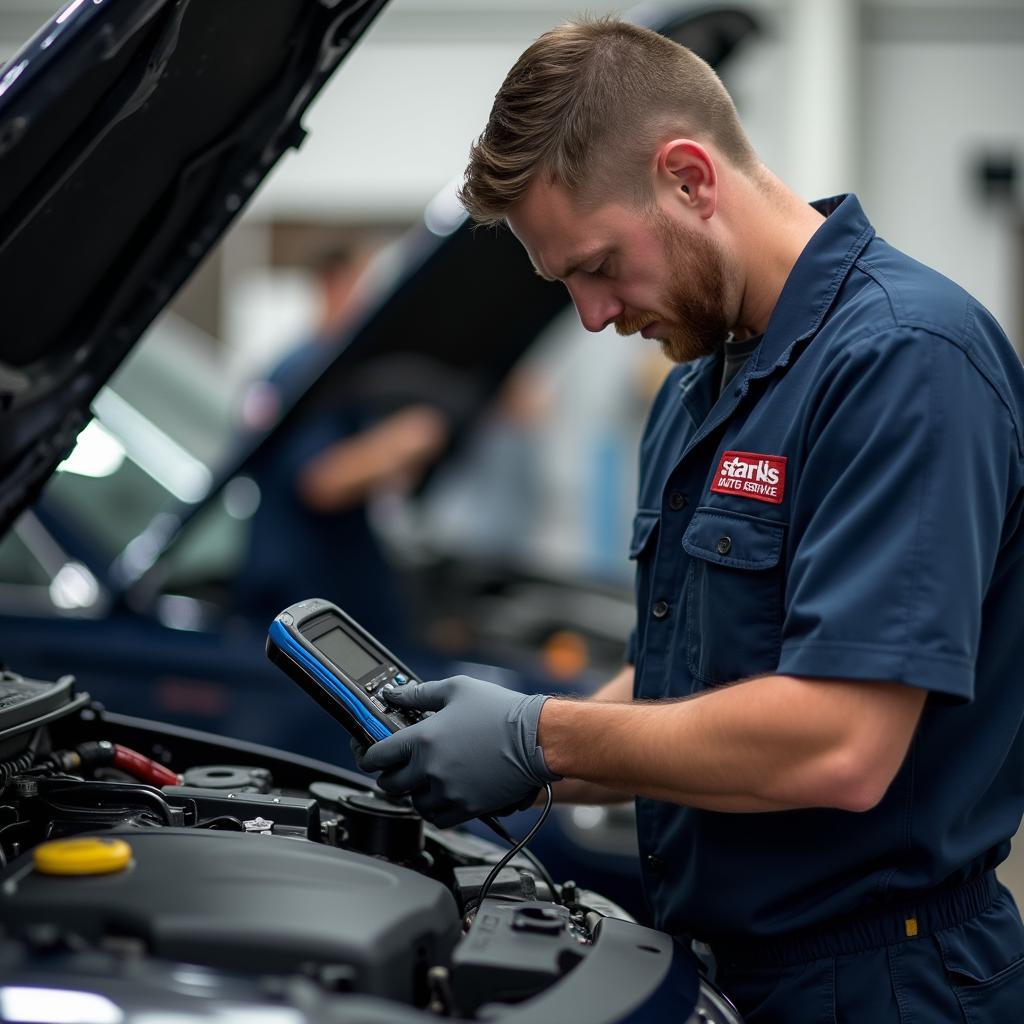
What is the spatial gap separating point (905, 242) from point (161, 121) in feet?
22.9

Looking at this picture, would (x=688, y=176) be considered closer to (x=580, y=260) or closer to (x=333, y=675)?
(x=580, y=260)

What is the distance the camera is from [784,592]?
1245 mm

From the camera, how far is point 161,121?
1.44 meters

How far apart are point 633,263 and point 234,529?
201 centimetres

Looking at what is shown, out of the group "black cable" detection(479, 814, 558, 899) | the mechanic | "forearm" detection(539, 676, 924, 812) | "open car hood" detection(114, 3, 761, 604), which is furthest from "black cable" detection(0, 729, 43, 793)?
"open car hood" detection(114, 3, 761, 604)

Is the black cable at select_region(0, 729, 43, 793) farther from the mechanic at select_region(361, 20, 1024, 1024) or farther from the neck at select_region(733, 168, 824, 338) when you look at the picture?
the neck at select_region(733, 168, 824, 338)

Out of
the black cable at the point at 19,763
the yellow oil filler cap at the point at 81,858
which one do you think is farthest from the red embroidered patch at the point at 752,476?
the black cable at the point at 19,763

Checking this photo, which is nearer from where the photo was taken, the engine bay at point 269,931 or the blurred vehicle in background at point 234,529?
the engine bay at point 269,931

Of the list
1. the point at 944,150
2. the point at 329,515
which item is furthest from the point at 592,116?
the point at 944,150

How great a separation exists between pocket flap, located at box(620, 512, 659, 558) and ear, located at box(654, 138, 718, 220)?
0.35 metres

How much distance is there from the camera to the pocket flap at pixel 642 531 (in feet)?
4.85

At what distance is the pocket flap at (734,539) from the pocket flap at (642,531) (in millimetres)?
145

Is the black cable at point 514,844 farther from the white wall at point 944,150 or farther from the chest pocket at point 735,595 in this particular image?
the white wall at point 944,150

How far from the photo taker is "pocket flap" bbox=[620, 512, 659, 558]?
1.48 m
